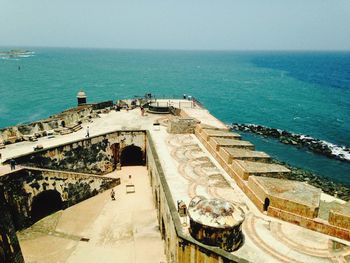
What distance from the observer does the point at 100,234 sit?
24.6 meters

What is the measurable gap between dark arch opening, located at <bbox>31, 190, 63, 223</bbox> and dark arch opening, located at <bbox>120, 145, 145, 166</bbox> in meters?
10.0

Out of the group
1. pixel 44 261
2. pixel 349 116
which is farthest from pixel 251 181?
pixel 349 116

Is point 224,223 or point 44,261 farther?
point 44,261

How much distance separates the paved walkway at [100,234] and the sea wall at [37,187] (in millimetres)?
849

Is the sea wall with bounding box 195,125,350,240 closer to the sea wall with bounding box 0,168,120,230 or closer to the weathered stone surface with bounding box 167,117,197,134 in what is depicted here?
the weathered stone surface with bounding box 167,117,197,134

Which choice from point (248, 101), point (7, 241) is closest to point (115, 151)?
point (7, 241)

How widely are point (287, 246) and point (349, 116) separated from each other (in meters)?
67.3

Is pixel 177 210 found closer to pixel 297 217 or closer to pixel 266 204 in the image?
pixel 266 204

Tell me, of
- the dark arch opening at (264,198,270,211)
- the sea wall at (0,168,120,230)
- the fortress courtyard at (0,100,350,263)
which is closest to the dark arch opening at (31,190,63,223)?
the sea wall at (0,168,120,230)

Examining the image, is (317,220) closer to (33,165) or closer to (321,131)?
(33,165)

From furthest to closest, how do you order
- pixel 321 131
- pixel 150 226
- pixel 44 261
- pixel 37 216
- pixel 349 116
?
pixel 349 116 < pixel 321 131 < pixel 37 216 < pixel 150 226 < pixel 44 261

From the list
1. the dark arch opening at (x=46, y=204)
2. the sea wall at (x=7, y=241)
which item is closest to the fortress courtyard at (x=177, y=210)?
the dark arch opening at (x=46, y=204)

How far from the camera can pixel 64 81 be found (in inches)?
4747

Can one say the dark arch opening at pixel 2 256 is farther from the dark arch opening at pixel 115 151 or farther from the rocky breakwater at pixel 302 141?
the rocky breakwater at pixel 302 141
